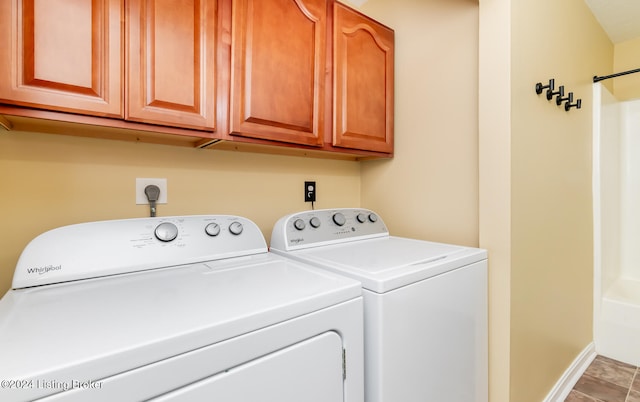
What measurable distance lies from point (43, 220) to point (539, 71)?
2219 mm

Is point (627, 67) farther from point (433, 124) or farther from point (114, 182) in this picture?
point (114, 182)

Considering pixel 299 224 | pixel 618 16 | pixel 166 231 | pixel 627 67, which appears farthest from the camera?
pixel 627 67

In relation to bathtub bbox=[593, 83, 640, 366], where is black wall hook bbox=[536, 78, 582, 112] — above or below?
above

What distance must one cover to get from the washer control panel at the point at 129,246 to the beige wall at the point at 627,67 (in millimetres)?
3289

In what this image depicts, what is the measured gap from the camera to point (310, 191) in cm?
173

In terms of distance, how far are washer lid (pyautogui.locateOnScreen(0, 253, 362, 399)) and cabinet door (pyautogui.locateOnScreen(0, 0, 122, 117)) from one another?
550mm

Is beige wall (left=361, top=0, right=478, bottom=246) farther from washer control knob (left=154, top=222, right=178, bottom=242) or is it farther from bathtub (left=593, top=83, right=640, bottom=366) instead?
bathtub (left=593, top=83, right=640, bottom=366)

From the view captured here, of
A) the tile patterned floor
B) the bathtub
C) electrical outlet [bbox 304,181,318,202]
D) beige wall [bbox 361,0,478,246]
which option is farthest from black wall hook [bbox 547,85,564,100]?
the tile patterned floor

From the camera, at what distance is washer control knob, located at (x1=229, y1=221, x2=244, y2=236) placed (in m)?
1.22

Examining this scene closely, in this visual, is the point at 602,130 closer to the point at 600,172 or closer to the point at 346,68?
the point at 600,172

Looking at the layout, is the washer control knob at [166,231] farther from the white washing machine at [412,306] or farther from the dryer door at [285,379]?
the dryer door at [285,379]

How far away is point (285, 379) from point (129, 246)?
0.72m

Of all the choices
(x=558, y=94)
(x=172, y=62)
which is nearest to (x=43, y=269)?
(x=172, y=62)

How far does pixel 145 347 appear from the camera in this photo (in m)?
0.50
